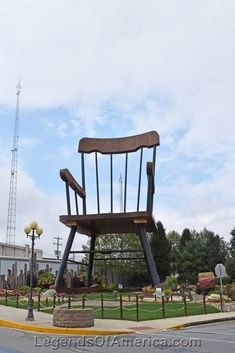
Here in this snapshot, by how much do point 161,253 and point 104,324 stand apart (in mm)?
43394

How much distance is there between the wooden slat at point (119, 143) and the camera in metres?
31.3

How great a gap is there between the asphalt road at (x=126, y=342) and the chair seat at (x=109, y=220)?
43.8 ft

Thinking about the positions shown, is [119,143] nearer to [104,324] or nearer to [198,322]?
[198,322]

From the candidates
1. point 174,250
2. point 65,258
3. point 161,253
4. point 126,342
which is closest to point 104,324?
point 126,342

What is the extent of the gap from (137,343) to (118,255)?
42.8m

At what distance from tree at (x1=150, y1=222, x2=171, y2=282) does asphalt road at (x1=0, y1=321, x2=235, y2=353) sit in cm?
4404

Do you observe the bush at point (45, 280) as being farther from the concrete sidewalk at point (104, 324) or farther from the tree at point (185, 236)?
the tree at point (185, 236)

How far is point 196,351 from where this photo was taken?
1080 centimetres

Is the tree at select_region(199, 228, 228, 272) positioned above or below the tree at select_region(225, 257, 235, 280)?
above

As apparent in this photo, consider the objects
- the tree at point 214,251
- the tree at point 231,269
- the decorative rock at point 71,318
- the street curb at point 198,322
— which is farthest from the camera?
the tree at point 214,251

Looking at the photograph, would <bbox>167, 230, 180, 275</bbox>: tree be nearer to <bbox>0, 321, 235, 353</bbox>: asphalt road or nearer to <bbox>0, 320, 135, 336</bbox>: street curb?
<bbox>0, 320, 135, 336</bbox>: street curb

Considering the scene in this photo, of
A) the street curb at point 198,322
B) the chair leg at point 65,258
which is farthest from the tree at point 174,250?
the street curb at point 198,322

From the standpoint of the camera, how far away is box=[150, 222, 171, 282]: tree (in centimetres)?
5909

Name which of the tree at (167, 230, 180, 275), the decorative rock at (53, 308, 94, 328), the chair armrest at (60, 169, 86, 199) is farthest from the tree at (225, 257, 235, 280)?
the decorative rock at (53, 308, 94, 328)
